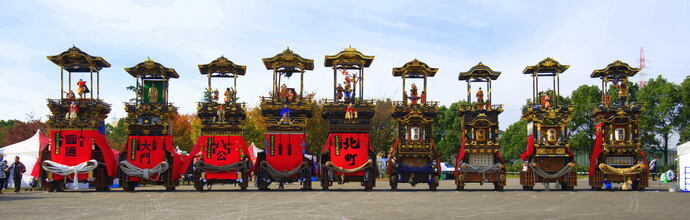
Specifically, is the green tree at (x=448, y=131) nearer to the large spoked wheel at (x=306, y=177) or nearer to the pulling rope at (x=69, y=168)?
the large spoked wheel at (x=306, y=177)

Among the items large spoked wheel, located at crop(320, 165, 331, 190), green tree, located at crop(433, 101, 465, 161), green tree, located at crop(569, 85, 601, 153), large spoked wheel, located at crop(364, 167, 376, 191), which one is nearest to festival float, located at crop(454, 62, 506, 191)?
large spoked wheel, located at crop(364, 167, 376, 191)

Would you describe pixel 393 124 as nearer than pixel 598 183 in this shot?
No

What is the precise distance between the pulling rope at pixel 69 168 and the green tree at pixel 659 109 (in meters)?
53.7

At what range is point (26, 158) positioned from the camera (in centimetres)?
3859

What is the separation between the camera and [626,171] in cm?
3338

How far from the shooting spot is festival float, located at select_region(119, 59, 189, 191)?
33.3 m

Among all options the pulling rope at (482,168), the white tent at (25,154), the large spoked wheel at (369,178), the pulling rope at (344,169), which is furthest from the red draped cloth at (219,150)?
the white tent at (25,154)

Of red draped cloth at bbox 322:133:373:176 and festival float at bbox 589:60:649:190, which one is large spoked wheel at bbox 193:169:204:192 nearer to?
red draped cloth at bbox 322:133:373:176

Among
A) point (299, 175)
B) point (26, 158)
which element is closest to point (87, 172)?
point (26, 158)

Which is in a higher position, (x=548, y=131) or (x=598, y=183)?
(x=548, y=131)

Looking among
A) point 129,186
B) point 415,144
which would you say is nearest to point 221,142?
point 129,186

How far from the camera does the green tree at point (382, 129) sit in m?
65.4

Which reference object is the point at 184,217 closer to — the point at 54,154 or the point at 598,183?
the point at 54,154

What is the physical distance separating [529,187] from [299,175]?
12936 mm
